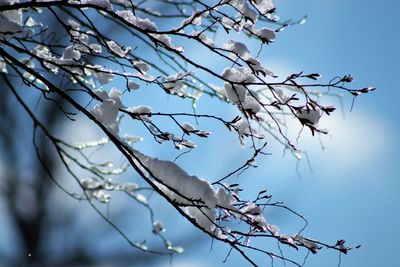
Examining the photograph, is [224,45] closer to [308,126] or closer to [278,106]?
[278,106]

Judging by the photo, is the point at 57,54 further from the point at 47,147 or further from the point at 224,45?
the point at 47,147

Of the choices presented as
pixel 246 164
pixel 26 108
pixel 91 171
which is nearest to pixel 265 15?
pixel 246 164

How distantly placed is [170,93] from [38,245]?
6.27 meters

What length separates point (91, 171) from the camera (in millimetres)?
3992

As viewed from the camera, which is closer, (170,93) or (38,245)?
(170,93)

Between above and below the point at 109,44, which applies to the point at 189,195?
below

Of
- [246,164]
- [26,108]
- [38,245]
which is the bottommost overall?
[246,164]

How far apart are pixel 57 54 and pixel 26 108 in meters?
0.92

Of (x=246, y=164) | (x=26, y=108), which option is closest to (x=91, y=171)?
(x=26, y=108)

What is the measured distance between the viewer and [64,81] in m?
2.72

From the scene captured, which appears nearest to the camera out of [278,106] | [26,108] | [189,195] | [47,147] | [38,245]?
[189,195]

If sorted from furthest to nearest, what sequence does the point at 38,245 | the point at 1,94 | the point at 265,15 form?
the point at 38,245, the point at 1,94, the point at 265,15

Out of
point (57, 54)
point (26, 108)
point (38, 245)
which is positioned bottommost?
point (26, 108)

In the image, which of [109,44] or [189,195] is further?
[109,44]
